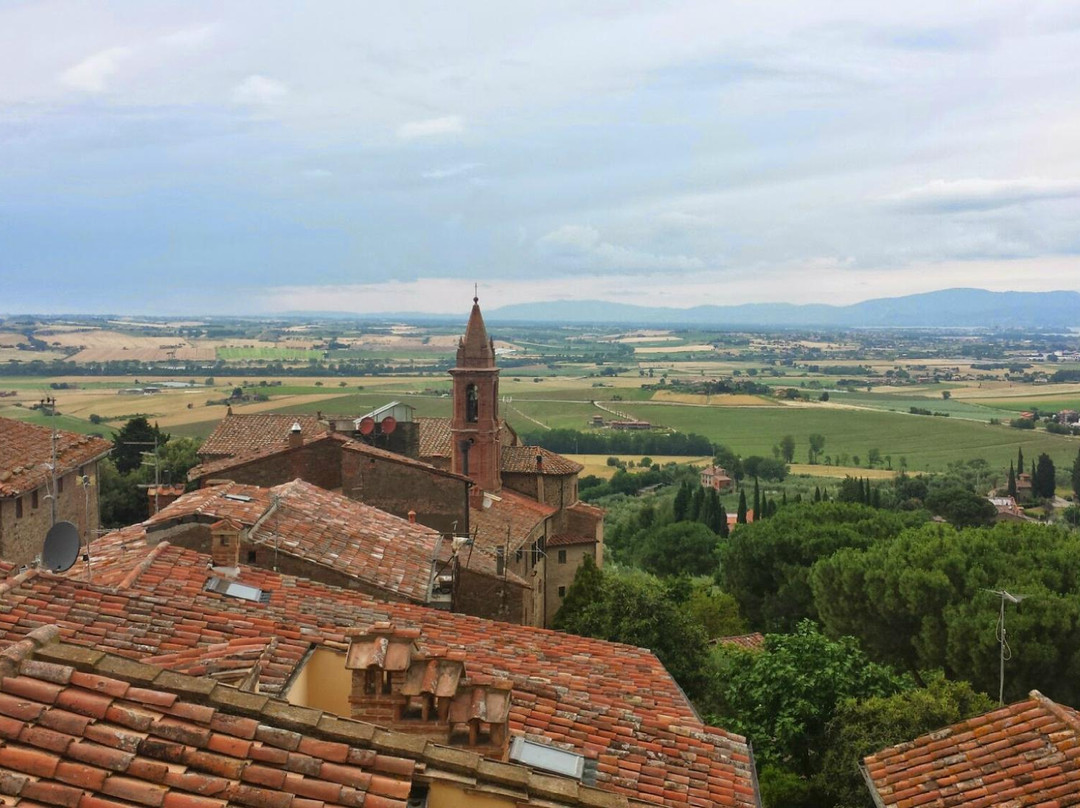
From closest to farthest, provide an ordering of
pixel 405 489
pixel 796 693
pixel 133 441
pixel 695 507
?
1. pixel 796 693
2. pixel 405 489
3. pixel 133 441
4. pixel 695 507

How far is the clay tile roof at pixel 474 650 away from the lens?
334 inches

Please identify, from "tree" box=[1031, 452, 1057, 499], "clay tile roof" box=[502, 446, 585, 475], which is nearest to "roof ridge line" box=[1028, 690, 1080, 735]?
"clay tile roof" box=[502, 446, 585, 475]

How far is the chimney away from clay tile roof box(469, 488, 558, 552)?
43.5ft

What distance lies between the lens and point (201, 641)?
30.1ft

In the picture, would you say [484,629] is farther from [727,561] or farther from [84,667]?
[727,561]

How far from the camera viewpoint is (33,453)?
21.3 m

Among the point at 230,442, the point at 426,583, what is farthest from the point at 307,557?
the point at 230,442

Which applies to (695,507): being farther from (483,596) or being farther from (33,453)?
(33,453)

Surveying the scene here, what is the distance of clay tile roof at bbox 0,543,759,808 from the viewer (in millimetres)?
8477

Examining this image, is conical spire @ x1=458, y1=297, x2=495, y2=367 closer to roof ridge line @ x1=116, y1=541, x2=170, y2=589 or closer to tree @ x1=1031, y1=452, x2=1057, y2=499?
roof ridge line @ x1=116, y1=541, x2=170, y2=589

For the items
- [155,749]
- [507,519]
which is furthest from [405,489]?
[155,749]

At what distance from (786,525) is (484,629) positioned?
91.3 feet

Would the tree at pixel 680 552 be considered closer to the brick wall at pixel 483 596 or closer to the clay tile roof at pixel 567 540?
the clay tile roof at pixel 567 540

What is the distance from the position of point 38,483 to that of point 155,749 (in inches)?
685
